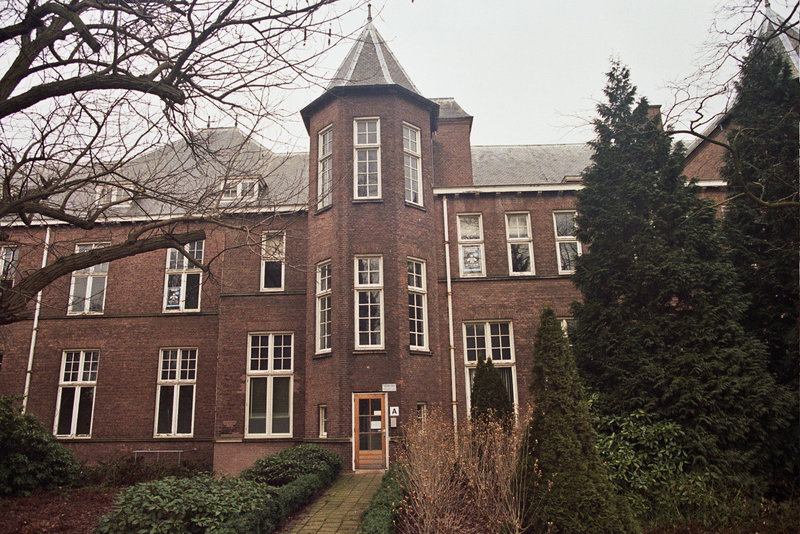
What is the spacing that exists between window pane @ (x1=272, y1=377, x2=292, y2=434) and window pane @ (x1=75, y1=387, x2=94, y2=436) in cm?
649

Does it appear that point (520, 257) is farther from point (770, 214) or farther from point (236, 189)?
point (236, 189)

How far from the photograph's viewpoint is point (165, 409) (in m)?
19.5

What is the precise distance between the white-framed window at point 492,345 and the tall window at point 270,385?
216 inches

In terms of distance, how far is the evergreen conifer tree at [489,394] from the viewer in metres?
13.7

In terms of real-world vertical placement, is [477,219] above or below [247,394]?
above

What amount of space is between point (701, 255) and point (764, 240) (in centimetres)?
154

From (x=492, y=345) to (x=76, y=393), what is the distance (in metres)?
13.8

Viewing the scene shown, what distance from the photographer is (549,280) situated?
61.6 feet

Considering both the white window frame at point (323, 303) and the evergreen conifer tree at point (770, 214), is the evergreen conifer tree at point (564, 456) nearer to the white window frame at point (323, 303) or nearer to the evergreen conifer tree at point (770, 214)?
the evergreen conifer tree at point (770, 214)

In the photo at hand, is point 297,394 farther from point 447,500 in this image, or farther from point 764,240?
point 764,240

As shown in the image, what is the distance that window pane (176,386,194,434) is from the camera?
19.3 meters

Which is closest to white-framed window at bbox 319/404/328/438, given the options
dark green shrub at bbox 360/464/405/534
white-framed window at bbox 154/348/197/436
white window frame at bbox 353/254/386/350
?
white window frame at bbox 353/254/386/350

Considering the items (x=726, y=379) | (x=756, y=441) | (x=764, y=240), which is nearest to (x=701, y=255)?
(x=764, y=240)

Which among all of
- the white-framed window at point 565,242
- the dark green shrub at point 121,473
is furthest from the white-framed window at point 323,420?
the white-framed window at point 565,242
